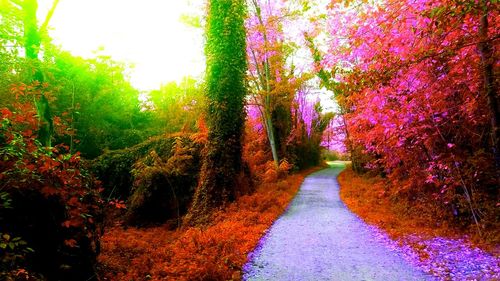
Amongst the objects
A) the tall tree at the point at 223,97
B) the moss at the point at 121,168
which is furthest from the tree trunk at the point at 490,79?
the moss at the point at 121,168

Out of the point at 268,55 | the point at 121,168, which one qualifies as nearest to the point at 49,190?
the point at 121,168

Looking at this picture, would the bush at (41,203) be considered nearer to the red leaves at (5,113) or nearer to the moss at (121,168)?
the red leaves at (5,113)

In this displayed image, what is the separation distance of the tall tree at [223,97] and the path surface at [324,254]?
8.36ft

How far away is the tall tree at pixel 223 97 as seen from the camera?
32.8ft

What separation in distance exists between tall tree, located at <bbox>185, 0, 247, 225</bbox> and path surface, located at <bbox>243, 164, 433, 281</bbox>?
2548 mm

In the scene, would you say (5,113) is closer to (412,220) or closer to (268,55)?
(412,220)

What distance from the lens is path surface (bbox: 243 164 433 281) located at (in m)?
4.88

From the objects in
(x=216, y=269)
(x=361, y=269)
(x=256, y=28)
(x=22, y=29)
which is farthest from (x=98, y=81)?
(x=361, y=269)

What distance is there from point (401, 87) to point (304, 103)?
19268 mm

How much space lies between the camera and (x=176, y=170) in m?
11.0

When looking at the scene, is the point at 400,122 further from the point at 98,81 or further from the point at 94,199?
the point at 98,81

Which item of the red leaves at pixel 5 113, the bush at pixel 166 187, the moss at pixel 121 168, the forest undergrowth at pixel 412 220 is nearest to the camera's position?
the red leaves at pixel 5 113

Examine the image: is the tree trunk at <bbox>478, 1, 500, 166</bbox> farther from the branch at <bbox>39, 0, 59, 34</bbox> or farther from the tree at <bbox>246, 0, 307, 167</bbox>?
the tree at <bbox>246, 0, 307, 167</bbox>

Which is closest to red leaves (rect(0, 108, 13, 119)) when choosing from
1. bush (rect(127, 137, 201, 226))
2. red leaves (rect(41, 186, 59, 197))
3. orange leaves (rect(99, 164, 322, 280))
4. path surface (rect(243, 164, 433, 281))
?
red leaves (rect(41, 186, 59, 197))
